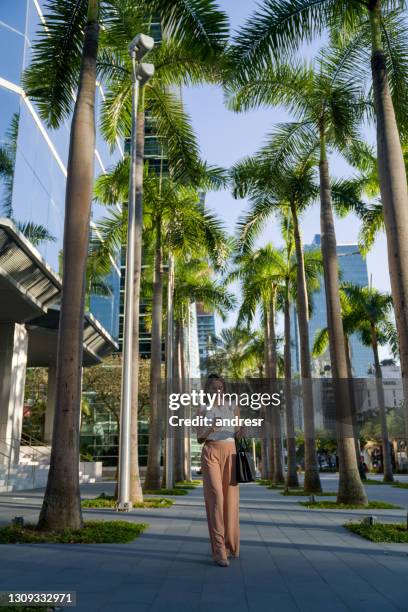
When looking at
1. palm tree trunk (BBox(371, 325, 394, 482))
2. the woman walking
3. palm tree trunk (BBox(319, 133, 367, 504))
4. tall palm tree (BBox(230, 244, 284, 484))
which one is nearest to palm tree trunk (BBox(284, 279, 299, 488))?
tall palm tree (BBox(230, 244, 284, 484))

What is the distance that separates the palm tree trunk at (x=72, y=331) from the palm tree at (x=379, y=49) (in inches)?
141

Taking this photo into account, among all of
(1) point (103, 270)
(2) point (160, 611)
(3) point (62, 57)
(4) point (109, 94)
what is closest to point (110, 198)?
(1) point (103, 270)

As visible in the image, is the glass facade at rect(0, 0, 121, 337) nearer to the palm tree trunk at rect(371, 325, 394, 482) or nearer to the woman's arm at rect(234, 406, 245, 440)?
the woman's arm at rect(234, 406, 245, 440)

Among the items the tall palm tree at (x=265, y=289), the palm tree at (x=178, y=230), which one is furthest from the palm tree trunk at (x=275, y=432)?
the palm tree at (x=178, y=230)

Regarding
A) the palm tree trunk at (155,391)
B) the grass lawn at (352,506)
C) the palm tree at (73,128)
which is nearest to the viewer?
the palm tree at (73,128)

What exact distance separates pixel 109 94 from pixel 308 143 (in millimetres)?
6058

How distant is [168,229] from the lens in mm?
22000

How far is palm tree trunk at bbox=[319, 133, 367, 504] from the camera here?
13.8 metres

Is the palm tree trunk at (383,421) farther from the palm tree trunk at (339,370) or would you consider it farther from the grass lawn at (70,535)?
the grass lawn at (70,535)

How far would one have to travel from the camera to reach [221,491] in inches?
247

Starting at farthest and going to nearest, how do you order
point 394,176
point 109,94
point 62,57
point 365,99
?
point 109,94 < point 365,99 < point 62,57 < point 394,176

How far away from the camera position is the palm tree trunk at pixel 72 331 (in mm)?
8305

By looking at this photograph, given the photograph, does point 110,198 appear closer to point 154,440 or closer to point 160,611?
point 154,440
